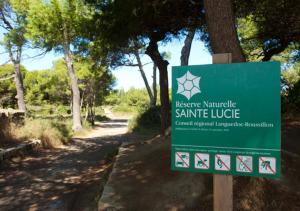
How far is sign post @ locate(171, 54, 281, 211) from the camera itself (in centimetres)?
294

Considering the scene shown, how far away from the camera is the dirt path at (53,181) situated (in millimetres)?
6016

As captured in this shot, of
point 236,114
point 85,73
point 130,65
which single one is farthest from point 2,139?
point 85,73

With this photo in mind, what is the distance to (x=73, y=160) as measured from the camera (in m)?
10.8

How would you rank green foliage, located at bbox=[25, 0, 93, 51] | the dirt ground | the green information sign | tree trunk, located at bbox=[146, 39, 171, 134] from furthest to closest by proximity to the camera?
1. green foliage, located at bbox=[25, 0, 93, 51]
2. tree trunk, located at bbox=[146, 39, 171, 134]
3. the dirt ground
4. the green information sign

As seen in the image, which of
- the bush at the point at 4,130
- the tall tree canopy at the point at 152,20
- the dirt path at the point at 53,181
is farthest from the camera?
the bush at the point at 4,130

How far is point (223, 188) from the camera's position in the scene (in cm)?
323

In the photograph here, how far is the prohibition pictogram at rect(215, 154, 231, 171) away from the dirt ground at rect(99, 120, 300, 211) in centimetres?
138

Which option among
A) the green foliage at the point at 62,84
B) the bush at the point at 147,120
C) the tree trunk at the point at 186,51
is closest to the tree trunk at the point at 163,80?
the tree trunk at the point at 186,51

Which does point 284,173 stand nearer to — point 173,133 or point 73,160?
point 173,133

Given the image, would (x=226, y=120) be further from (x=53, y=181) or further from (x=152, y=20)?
(x=152, y=20)

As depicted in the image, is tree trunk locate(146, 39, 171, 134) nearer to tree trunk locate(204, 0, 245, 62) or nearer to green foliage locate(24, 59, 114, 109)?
tree trunk locate(204, 0, 245, 62)

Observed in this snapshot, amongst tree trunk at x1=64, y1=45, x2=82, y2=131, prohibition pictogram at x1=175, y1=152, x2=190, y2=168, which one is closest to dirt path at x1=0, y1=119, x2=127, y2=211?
prohibition pictogram at x1=175, y1=152, x2=190, y2=168

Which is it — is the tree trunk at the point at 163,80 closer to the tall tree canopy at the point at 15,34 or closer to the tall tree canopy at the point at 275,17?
the tall tree canopy at the point at 275,17

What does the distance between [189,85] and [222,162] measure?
77cm
